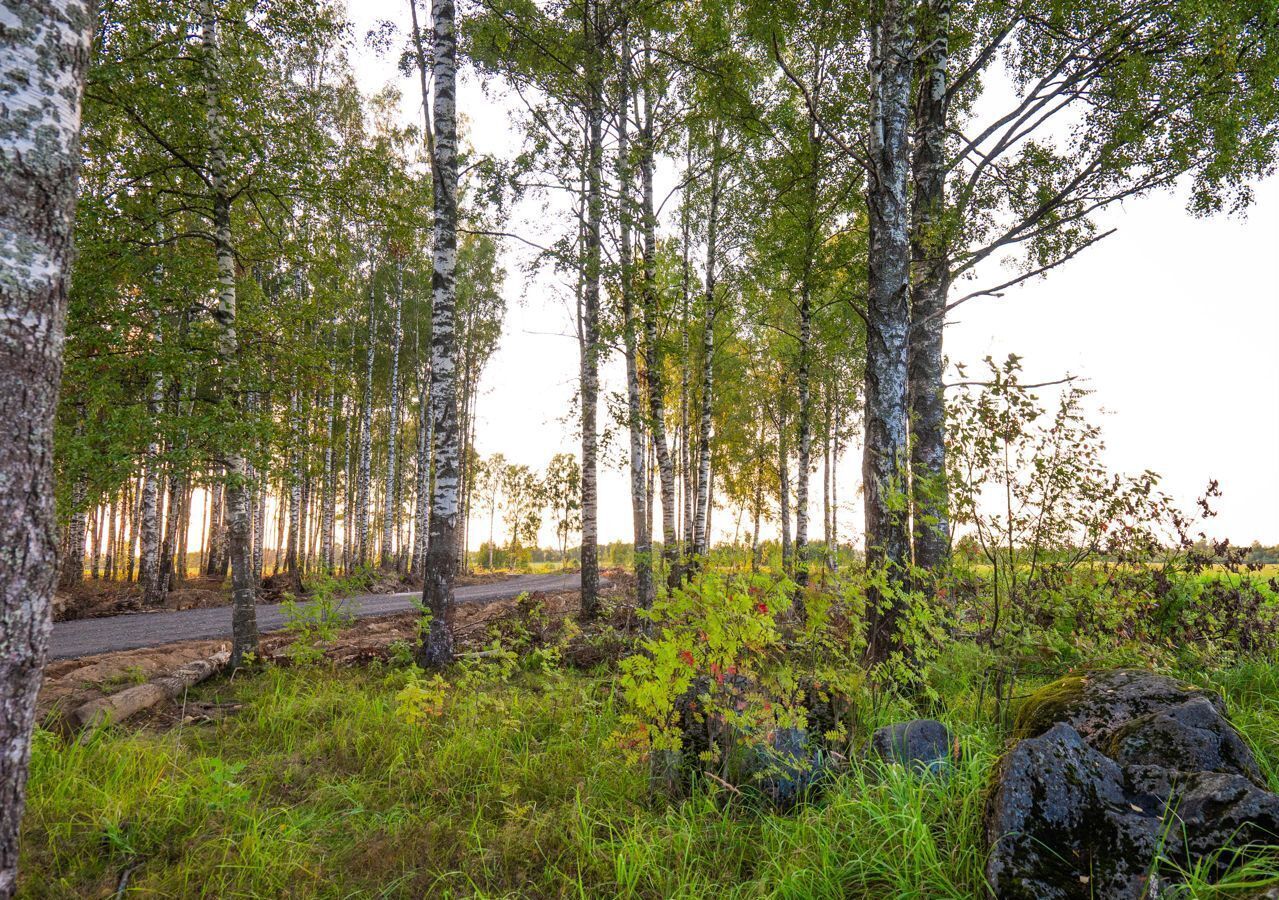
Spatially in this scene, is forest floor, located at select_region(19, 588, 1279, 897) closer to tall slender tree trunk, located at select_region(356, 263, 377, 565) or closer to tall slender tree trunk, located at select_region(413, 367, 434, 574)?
tall slender tree trunk, located at select_region(413, 367, 434, 574)

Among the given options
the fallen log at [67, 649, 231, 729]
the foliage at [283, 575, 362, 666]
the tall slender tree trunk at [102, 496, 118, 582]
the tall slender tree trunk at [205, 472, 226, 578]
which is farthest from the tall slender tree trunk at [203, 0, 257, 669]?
the tall slender tree trunk at [102, 496, 118, 582]

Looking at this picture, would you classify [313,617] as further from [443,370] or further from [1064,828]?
[1064,828]

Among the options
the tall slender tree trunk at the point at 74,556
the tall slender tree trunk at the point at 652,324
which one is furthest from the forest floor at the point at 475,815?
the tall slender tree trunk at the point at 74,556

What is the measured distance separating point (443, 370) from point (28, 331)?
483 cm

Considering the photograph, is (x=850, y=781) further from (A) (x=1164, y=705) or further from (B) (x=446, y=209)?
(B) (x=446, y=209)

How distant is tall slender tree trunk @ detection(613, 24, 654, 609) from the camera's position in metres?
10.3

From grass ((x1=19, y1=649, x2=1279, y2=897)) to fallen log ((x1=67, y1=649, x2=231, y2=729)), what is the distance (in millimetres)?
311

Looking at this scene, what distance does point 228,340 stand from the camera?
21.6ft

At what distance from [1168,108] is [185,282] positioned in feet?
44.2

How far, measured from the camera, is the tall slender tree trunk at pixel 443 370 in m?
6.95

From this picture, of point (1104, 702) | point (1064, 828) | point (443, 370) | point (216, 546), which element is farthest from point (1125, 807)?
point (216, 546)

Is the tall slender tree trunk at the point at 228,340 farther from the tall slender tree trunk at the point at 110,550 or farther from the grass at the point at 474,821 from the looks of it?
the tall slender tree trunk at the point at 110,550

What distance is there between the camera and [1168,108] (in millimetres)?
8008

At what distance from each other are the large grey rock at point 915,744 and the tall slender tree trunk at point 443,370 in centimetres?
508
